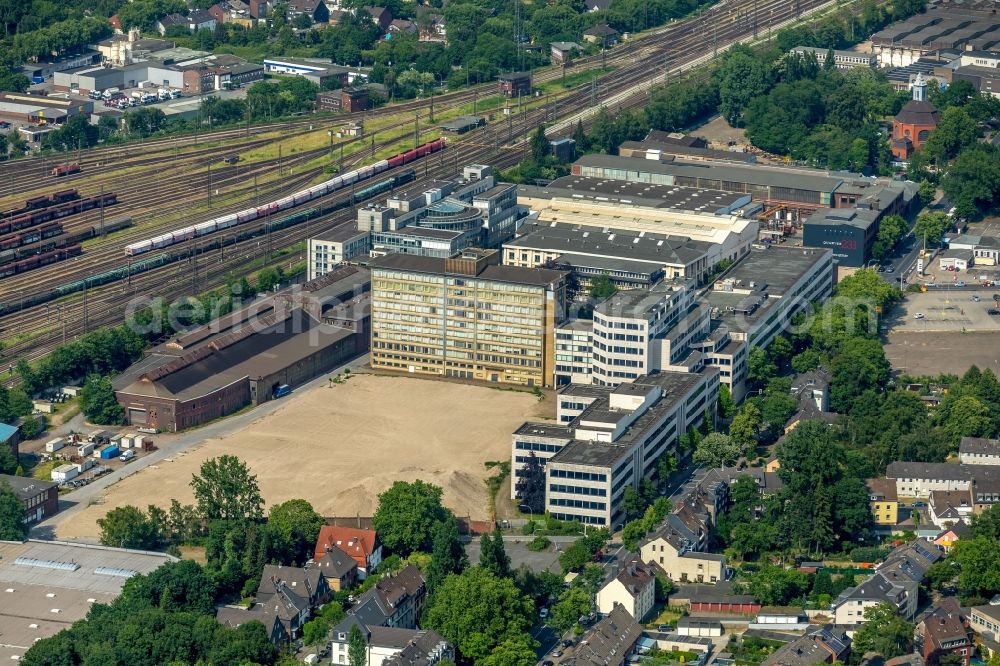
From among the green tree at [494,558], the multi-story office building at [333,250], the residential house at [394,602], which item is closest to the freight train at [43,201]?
the multi-story office building at [333,250]

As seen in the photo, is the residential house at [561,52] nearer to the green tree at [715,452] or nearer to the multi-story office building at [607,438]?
the multi-story office building at [607,438]

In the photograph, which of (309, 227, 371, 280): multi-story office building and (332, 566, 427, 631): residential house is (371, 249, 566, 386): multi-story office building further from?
(332, 566, 427, 631): residential house

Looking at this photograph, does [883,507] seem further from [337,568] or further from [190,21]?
[190,21]

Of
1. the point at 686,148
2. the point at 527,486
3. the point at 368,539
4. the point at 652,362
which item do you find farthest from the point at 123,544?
the point at 686,148

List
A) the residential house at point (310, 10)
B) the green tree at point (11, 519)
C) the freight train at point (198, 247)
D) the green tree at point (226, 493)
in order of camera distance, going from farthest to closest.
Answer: the residential house at point (310, 10) < the freight train at point (198, 247) < the green tree at point (226, 493) < the green tree at point (11, 519)

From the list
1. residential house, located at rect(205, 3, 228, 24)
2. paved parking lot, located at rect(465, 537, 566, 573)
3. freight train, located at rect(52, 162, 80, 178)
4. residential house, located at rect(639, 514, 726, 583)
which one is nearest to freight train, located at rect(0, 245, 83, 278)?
freight train, located at rect(52, 162, 80, 178)

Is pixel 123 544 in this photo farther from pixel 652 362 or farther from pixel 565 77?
pixel 565 77

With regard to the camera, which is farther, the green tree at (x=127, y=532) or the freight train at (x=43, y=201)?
the freight train at (x=43, y=201)

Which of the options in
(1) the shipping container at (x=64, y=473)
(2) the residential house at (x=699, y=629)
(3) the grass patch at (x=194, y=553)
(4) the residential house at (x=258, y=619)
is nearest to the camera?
(4) the residential house at (x=258, y=619)
